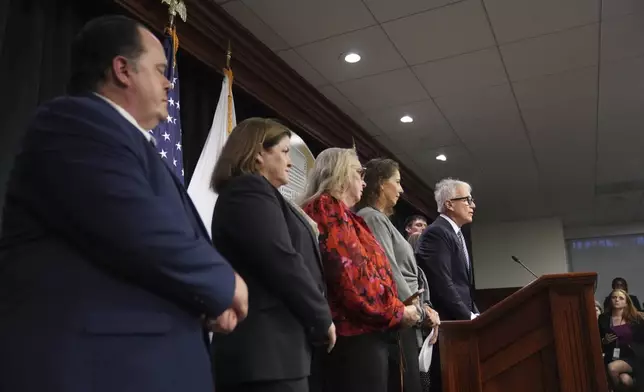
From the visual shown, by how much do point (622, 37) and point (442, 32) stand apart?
3.88ft

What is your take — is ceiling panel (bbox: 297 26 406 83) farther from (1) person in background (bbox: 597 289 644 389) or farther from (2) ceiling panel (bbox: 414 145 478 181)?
(1) person in background (bbox: 597 289 644 389)

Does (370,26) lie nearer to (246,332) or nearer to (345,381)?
(345,381)

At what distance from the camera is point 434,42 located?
3555 millimetres

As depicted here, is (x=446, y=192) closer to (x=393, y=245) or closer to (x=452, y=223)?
(x=452, y=223)

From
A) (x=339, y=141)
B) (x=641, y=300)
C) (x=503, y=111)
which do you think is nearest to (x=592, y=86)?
(x=503, y=111)

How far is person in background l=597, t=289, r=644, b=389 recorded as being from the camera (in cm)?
392

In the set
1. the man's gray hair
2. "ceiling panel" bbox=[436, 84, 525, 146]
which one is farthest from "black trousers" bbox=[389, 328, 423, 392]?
"ceiling panel" bbox=[436, 84, 525, 146]

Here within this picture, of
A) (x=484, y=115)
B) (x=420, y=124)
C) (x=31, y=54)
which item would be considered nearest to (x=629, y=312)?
(x=484, y=115)

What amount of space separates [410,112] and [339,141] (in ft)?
2.12

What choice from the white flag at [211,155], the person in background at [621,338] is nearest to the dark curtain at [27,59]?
the white flag at [211,155]

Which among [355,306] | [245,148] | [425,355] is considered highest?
[245,148]

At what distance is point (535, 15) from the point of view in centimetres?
328

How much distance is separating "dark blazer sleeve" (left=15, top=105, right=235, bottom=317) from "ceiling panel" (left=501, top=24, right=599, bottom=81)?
3279 millimetres

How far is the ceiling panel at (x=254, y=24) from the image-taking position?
124 inches
